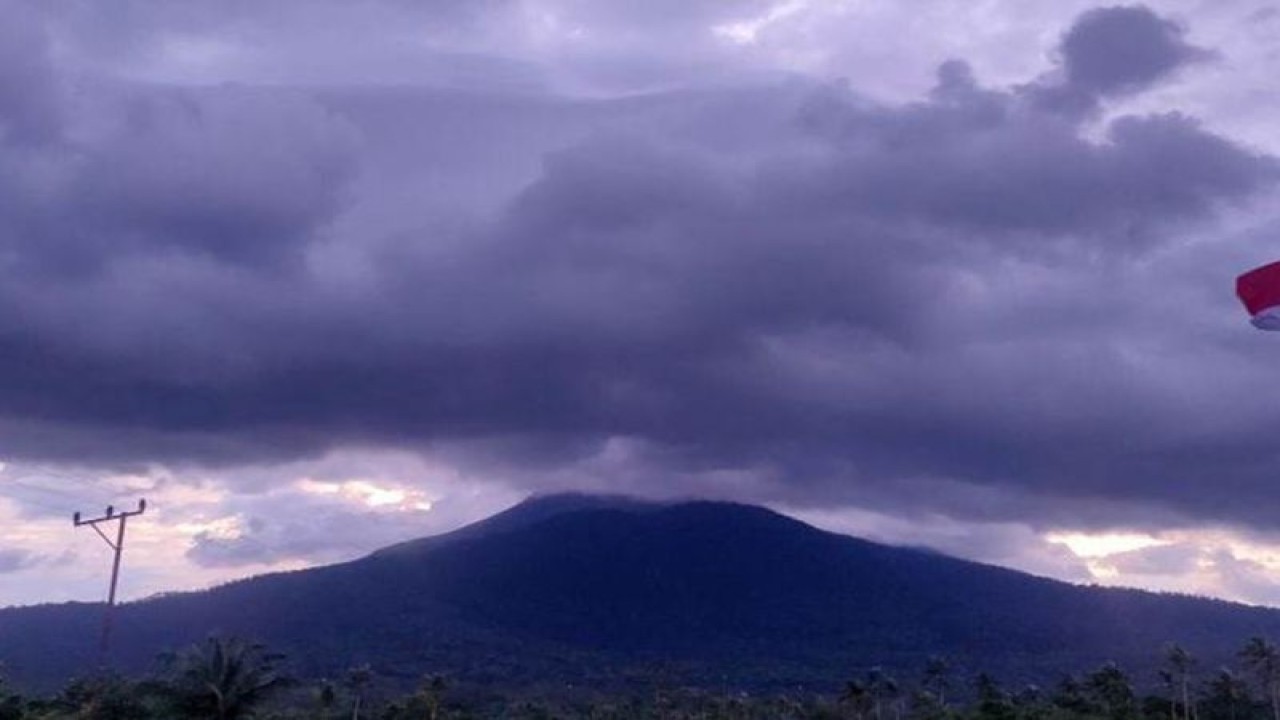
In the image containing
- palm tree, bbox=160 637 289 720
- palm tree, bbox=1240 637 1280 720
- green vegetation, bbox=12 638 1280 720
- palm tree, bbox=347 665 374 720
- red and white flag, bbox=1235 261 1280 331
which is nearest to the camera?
red and white flag, bbox=1235 261 1280 331

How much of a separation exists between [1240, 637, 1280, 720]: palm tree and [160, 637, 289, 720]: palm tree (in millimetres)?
73905

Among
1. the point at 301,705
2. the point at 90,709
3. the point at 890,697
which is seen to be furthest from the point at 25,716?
the point at 890,697

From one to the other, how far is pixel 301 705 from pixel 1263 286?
4405 inches

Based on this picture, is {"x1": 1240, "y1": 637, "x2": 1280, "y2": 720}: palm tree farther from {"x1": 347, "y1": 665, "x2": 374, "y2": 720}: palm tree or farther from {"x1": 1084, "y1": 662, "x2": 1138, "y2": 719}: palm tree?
{"x1": 347, "y1": 665, "x2": 374, "y2": 720}: palm tree

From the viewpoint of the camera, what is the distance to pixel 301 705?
124188 millimetres

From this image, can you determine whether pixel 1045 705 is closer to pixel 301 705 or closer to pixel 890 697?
pixel 890 697

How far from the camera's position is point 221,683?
220 feet

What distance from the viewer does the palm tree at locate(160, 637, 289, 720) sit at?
66938 millimetres

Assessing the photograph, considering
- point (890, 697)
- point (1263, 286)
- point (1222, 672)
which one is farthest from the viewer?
point (890, 697)

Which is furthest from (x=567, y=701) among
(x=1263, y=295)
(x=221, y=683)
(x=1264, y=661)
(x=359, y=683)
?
(x=1263, y=295)

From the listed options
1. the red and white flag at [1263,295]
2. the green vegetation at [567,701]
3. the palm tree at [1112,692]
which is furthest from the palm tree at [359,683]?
the red and white flag at [1263,295]

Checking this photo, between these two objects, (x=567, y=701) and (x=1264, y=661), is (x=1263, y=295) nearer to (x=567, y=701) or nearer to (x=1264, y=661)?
(x=1264, y=661)

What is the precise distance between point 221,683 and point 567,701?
10390cm

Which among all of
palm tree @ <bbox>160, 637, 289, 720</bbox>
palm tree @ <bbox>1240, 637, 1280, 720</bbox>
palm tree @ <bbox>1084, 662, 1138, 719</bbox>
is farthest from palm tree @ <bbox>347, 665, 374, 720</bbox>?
palm tree @ <bbox>1240, 637, 1280, 720</bbox>
